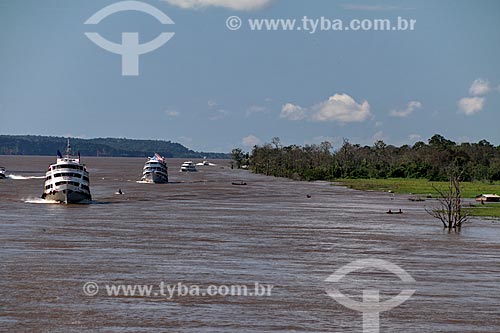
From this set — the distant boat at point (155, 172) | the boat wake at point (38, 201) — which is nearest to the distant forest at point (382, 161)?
the distant boat at point (155, 172)

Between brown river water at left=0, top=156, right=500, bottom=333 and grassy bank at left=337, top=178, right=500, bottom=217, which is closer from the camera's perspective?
brown river water at left=0, top=156, right=500, bottom=333

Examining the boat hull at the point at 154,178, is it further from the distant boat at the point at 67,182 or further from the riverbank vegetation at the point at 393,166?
the distant boat at the point at 67,182

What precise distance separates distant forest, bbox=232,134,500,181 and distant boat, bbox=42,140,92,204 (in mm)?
59147

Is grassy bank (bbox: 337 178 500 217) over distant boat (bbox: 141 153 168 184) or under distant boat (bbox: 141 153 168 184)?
under

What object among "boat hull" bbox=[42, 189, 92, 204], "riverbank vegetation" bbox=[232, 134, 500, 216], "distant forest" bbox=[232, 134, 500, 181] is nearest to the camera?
"boat hull" bbox=[42, 189, 92, 204]

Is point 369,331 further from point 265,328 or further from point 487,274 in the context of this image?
point 487,274

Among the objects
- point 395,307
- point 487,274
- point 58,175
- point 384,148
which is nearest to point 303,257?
point 487,274

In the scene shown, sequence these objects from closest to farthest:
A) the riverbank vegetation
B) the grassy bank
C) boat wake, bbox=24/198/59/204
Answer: the grassy bank, boat wake, bbox=24/198/59/204, the riverbank vegetation

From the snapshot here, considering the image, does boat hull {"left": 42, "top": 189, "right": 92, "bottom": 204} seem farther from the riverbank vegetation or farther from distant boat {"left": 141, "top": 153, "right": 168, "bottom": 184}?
distant boat {"left": 141, "top": 153, "right": 168, "bottom": 184}

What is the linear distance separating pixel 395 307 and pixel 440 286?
14.2 feet

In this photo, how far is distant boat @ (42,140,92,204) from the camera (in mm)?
65562

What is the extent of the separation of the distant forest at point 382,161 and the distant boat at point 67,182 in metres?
59.1

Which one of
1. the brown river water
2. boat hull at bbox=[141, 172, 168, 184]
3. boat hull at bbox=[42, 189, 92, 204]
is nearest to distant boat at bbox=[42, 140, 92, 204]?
boat hull at bbox=[42, 189, 92, 204]

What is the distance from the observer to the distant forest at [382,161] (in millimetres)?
126938
